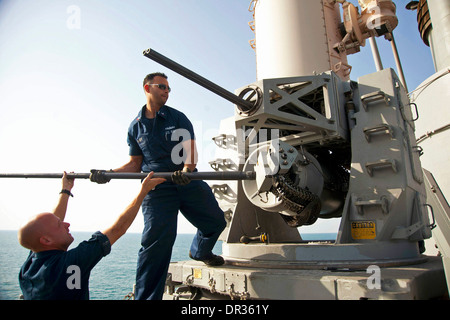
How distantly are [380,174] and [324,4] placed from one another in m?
3.60

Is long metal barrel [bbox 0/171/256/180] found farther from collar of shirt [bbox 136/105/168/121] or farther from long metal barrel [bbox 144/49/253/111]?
long metal barrel [bbox 144/49/253/111]

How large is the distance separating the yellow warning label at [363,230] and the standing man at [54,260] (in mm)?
2782

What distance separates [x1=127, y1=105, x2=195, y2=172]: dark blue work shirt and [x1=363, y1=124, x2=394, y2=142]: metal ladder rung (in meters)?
2.08

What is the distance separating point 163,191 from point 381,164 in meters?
2.46

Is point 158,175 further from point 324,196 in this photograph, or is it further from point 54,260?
point 324,196

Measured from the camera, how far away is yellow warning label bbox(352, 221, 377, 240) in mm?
3721

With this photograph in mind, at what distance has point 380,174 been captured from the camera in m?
3.88

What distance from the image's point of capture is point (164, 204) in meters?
3.41

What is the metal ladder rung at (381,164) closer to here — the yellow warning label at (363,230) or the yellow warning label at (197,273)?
the yellow warning label at (363,230)

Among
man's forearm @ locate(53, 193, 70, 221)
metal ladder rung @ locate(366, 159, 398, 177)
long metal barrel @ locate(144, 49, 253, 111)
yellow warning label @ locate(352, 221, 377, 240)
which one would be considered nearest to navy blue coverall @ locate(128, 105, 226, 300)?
long metal barrel @ locate(144, 49, 253, 111)

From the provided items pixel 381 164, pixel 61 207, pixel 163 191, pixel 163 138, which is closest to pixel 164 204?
pixel 163 191

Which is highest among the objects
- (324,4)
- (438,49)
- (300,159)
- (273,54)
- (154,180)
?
(438,49)
